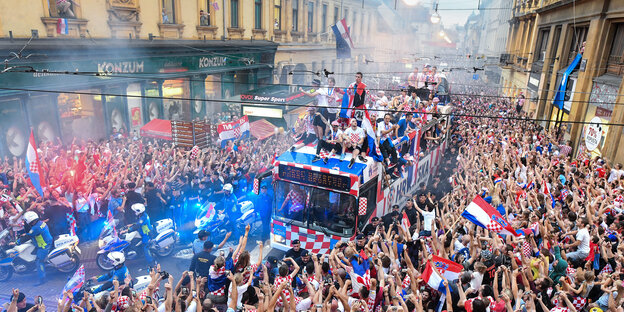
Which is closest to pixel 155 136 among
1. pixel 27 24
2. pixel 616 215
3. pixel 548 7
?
pixel 27 24

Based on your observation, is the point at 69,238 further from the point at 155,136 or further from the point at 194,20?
the point at 194,20

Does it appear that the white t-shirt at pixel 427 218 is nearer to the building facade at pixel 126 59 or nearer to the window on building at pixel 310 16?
the building facade at pixel 126 59

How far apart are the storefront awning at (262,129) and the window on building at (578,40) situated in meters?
14.1

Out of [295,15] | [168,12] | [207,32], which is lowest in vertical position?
[207,32]

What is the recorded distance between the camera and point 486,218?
6.43 m

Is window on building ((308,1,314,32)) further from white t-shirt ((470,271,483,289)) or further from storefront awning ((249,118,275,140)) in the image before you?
white t-shirt ((470,271,483,289))

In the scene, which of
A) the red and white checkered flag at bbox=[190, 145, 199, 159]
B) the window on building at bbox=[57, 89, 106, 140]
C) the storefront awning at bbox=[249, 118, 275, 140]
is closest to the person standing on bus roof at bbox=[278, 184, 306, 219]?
the red and white checkered flag at bbox=[190, 145, 199, 159]

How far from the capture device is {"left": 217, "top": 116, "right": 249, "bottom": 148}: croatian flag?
14.1 m

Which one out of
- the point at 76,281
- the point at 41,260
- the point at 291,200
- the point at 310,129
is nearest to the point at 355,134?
the point at 310,129

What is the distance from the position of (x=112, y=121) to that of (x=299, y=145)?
11261 mm

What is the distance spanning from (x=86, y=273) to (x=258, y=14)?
20.0m

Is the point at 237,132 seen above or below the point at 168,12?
below

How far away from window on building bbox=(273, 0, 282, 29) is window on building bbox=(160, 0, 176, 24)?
27.7 ft

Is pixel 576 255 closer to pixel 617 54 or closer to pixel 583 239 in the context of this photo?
pixel 583 239
